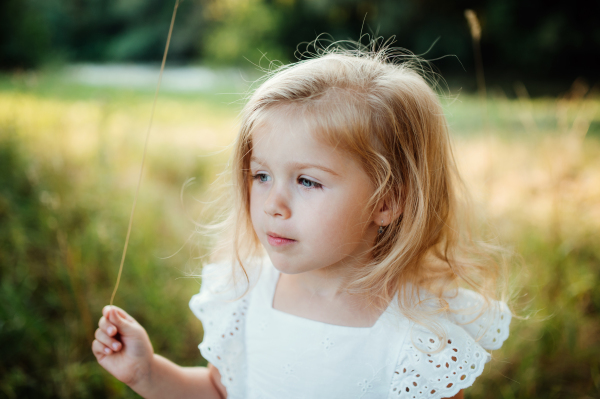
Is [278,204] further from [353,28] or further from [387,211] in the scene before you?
[353,28]

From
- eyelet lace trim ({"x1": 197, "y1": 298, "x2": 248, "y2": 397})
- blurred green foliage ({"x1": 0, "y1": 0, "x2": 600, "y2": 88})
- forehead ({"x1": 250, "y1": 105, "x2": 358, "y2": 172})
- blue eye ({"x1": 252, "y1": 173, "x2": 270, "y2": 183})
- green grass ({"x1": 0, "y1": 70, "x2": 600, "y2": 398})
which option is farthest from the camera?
blurred green foliage ({"x1": 0, "y1": 0, "x2": 600, "y2": 88})

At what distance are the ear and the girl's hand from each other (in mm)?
684

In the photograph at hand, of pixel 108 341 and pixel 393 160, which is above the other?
pixel 393 160

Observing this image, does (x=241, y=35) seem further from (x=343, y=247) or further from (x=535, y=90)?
(x=343, y=247)

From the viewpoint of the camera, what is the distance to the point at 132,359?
117 centimetres

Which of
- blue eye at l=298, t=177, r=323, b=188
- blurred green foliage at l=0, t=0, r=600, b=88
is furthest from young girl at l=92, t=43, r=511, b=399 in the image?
blurred green foliage at l=0, t=0, r=600, b=88

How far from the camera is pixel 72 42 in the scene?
12398 millimetres

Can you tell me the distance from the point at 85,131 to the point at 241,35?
7.98m

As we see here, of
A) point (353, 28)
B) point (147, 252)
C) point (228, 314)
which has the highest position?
point (353, 28)

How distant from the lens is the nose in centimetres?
101

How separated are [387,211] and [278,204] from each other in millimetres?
301

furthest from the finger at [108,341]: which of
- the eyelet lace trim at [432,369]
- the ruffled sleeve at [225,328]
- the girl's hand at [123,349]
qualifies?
the eyelet lace trim at [432,369]

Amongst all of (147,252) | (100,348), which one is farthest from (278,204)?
(147,252)

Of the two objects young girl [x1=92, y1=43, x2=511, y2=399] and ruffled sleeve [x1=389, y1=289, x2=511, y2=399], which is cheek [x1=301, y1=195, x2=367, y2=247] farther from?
ruffled sleeve [x1=389, y1=289, x2=511, y2=399]
